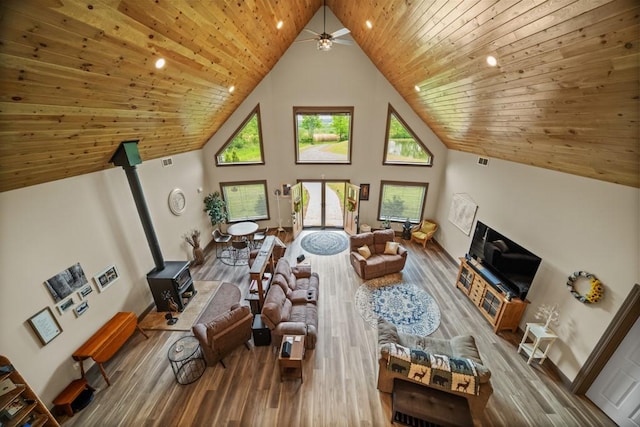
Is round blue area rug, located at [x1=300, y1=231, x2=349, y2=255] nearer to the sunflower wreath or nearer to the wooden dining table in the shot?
the wooden dining table

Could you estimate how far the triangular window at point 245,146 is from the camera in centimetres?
771

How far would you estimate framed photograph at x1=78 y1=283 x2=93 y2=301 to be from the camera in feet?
12.5

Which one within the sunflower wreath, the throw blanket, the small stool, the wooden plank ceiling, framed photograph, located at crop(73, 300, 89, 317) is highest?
the wooden plank ceiling

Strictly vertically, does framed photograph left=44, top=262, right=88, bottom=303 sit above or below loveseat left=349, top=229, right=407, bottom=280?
above

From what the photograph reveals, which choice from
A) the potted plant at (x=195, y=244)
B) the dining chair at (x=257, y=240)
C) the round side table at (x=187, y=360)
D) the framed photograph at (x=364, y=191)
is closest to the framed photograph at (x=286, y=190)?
the dining chair at (x=257, y=240)

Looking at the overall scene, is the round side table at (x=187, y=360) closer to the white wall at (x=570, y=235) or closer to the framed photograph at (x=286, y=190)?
the framed photograph at (x=286, y=190)

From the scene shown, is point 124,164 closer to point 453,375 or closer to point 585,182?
point 453,375

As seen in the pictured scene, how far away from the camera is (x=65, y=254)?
3635 mm

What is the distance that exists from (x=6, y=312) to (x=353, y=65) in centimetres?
876

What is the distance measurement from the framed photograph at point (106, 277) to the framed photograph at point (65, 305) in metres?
0.45

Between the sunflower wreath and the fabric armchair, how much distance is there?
421cm

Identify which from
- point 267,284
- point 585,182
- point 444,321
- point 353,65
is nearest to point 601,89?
point 585,182

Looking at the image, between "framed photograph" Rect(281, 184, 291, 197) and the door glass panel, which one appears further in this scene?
the door glass panel

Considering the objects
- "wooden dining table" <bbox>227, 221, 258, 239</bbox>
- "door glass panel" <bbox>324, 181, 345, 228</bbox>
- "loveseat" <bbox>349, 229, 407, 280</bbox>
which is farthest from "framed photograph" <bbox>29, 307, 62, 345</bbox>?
"door glass panel" <bbox>324, 181, 345, 228</bbox>
